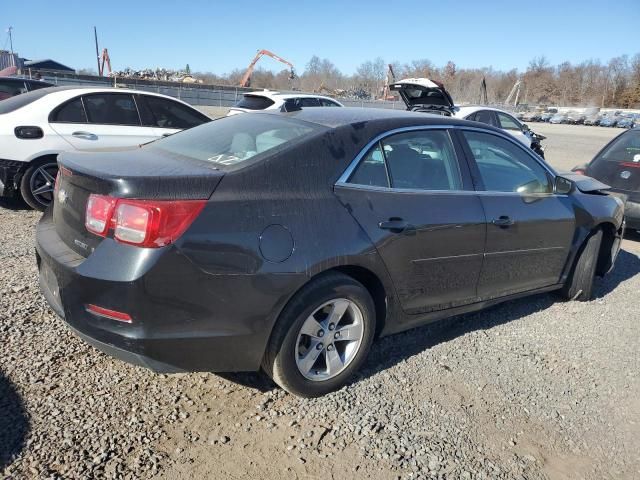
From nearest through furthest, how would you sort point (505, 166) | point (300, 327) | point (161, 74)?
point (300, 327) < point (505, 166) < point (161, 74)

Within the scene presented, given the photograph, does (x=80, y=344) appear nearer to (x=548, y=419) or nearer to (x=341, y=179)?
(x=341, y=179)

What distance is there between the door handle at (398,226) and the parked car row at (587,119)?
63.8 m

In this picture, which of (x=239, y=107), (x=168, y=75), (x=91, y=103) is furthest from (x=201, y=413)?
(x=168, y=75)

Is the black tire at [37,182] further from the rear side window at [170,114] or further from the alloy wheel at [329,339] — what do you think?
the alloy wheel at [329,339]

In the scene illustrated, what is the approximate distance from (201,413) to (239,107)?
11.1m

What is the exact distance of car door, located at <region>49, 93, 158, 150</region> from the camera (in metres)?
6.09

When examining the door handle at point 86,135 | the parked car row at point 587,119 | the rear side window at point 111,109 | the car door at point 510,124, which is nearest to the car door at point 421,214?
the door handle at point 86,135

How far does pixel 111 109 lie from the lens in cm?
648

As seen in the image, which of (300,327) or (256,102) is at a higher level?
(256,102)

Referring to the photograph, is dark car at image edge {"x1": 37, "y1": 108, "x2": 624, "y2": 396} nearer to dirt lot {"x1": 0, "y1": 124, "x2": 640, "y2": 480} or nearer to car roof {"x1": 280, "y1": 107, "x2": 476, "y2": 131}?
car roof {"x1": 280, "y1": 107, "x2": 476, "y2": 131}

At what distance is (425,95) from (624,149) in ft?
17.8

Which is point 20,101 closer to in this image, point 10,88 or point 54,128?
point 54,128

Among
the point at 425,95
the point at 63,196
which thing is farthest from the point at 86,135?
the point at 425,95

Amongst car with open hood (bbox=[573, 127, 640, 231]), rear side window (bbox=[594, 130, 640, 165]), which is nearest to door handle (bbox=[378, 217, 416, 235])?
car with open hood (bbox=[573, 127, 640, 231])
